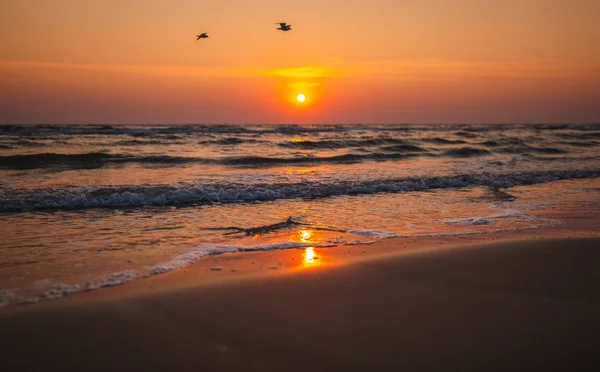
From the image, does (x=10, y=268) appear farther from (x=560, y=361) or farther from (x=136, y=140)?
(x=136, y=140)

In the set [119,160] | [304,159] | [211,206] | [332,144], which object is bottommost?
[211,206]

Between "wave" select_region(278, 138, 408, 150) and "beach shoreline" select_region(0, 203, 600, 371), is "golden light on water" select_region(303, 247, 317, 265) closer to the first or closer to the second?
"beach shoreline" select_region(0, 203, 600, 371)

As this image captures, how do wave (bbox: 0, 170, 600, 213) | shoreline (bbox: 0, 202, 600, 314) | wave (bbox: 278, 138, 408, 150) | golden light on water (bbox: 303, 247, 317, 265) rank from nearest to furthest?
1. shoreline (bbox: 0, 202, 600, 314)
2. golden light on water (bbox: 303, 247, 317, 265)
3. wave (bbox: 0, 170, 600, 213)
4. wave (bbox: 278, 138, 408, 150)

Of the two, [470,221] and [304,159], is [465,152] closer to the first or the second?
[304,159]

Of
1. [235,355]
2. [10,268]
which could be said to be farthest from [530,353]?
[10,268]

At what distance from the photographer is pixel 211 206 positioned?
401 inches

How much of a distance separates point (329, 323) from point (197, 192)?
7868 mm

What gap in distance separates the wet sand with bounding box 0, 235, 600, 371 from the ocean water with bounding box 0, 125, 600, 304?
0.94 m

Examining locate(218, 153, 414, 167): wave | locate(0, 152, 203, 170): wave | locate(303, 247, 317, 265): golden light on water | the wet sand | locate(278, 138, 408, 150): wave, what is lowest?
the wet sand

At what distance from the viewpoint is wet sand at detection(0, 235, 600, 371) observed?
10.9ft

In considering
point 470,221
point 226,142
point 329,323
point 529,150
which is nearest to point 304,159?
point 226,142

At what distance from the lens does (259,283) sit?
492 cm

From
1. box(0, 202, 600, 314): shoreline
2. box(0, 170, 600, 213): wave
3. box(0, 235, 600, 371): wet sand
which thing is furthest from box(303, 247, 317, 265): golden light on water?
box(0, 170, 600, 213): wave

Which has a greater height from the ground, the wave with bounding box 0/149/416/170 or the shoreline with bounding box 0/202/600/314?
the wave with bounding box 0/149/416/170
